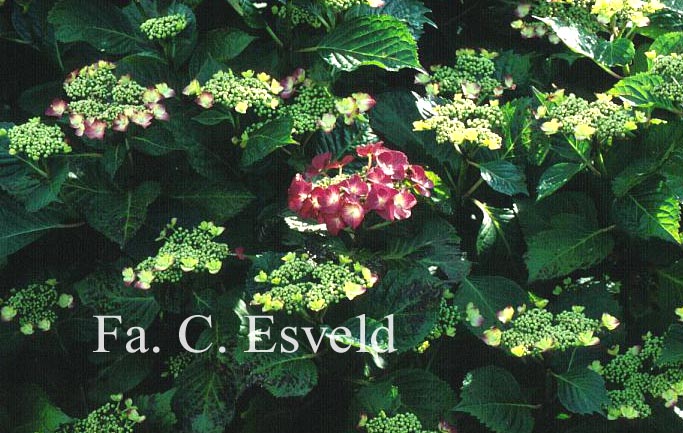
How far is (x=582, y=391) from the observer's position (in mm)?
1640

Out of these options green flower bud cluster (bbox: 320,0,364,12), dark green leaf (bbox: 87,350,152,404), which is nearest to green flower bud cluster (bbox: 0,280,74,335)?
dark green leaf (bbox: 87,350,152,404)

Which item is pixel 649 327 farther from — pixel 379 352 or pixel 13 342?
pixel 13 342

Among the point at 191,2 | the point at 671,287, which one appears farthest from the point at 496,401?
the point at 191,2

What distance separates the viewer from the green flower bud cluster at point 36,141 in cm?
180

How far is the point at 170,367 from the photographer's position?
1.96 m

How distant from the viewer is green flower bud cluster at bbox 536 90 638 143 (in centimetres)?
181

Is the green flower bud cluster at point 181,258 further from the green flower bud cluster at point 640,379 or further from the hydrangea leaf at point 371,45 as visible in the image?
the green flower bud cluster at point 640,379

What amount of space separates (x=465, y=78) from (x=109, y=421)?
38.4 inches

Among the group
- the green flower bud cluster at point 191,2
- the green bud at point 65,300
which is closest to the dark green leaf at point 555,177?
the green flower bud cluster at point 191,2

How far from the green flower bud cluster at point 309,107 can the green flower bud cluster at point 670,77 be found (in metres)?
0.60

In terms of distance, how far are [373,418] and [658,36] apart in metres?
1.08

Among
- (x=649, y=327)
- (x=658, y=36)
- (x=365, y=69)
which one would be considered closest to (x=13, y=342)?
(x=365, y=69)

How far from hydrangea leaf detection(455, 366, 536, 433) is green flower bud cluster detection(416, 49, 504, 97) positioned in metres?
0.61

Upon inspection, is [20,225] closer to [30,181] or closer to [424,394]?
[30,181]
